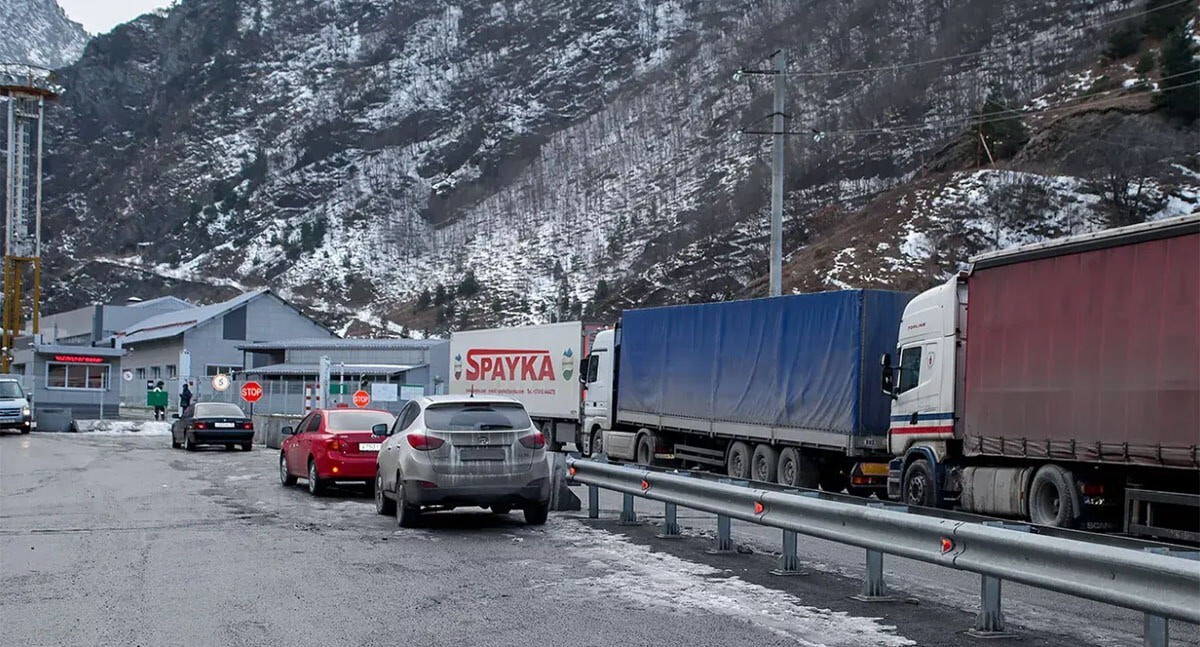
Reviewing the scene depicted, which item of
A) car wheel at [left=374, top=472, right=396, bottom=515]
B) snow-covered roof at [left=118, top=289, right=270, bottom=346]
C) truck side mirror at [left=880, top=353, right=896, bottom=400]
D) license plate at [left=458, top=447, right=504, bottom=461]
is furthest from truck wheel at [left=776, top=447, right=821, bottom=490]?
snow-covered roof at [left=118, top=289, right=270, bottom=346]

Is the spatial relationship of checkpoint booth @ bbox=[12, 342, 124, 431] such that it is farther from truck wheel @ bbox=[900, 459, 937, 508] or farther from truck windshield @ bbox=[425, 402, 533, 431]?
truck wheel @ bbox=[900, 459, 937, 508]

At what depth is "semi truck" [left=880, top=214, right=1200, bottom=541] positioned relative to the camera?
40.1 ft

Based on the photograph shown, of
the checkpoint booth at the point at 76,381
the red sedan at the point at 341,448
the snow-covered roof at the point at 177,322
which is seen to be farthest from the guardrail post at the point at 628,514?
the snow-covered roof at the point at 177,322

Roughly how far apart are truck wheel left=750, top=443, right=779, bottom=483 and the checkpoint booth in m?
37.0

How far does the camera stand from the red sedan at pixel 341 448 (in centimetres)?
1870

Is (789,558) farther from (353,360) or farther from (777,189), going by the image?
(353,360)

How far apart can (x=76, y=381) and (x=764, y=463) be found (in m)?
39.6

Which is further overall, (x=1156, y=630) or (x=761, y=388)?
(x=761, y=388)

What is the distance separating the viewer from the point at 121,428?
46312 millimetres

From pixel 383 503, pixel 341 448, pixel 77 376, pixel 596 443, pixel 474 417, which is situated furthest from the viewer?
pixel 77 376

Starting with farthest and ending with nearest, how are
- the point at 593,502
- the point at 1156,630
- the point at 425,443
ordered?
the point at 593,502, the point at 425,443, the point at 1156,630

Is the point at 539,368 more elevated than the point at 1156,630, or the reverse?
the point at 539,368

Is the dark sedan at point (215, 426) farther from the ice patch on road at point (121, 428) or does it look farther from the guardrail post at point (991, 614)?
the guardrail post at point (991, 614)

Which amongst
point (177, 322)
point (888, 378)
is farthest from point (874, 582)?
point (177, 322)
